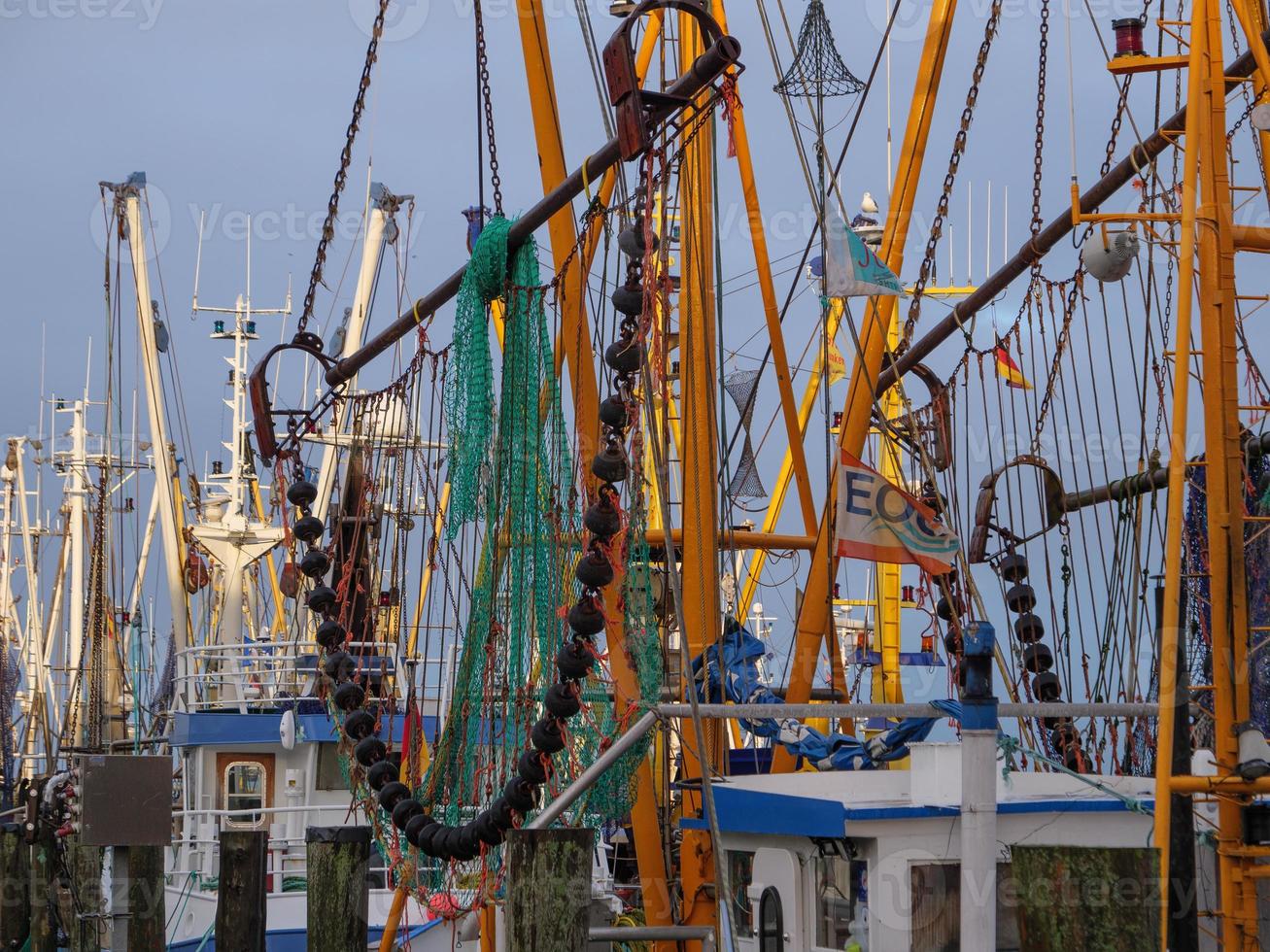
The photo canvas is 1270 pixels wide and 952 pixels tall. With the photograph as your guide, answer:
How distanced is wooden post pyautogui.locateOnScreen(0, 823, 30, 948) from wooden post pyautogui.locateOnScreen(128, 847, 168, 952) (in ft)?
16.9

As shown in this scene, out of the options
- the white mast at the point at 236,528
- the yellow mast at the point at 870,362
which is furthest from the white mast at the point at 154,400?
the yellow mast at the point at 870,362

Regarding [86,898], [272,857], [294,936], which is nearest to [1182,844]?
[86,898]

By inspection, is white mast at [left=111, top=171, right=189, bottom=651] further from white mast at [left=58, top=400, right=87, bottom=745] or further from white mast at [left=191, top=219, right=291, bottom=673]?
white mast at [left=58, top=400, right=87, bottom=745]

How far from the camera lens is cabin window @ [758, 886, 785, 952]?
920 cm

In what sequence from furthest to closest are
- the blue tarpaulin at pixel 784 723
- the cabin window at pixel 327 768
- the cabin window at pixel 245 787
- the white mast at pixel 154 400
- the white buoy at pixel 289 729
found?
1. the white mast at pixel 154 400
2. the cabin window at pixel 245 787
3. the cabin window at pixel 327 768
4. the white buoy at pixel 289 729
5. the blue tarpaulin at pixel 784 723

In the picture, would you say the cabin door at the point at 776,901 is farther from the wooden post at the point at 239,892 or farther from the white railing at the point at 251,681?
the white railing at the point at 251,681

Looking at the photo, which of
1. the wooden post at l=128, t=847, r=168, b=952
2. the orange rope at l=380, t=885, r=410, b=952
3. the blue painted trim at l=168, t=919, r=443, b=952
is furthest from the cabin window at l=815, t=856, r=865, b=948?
the blue painted trim at l=168, t=919, r=443, b=952

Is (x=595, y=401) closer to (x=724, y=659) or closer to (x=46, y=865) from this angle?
(x=724, y=659)

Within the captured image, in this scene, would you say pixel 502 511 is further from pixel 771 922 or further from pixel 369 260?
pixel 369 260

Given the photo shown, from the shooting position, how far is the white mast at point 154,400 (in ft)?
73.3

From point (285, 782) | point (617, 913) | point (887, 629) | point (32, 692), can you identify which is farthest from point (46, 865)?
point (32, 692)

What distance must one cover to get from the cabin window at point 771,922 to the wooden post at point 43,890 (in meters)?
9.19

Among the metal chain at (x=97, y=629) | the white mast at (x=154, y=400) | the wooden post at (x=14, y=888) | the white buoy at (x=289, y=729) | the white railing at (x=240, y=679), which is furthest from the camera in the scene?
the metal chain at (x=97, y=629)

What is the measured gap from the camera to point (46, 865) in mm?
16609
